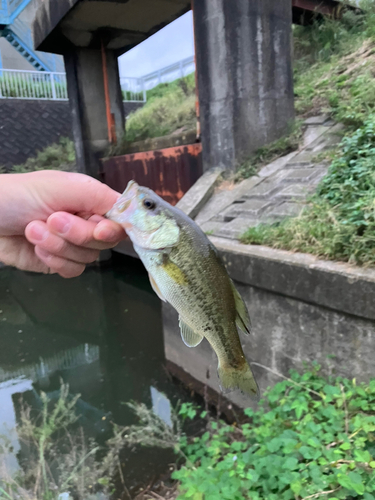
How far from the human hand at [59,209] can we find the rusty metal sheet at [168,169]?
4.45 m

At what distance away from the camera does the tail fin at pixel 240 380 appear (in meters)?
1.34

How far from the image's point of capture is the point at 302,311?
3.05m

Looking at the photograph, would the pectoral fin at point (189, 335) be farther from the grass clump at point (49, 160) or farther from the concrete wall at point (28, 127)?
the concrete wall at point (28, 127)

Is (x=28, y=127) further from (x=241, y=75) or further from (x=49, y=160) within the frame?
(x=241, y=75)

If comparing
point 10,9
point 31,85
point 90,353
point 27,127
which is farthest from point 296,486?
point 10,9

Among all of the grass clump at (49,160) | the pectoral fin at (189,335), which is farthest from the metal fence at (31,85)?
the pectoral fin at (189,335)

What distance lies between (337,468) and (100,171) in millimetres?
8477

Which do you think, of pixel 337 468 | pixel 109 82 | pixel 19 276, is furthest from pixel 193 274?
pixel 19 276

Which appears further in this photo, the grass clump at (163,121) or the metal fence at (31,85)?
the metal fence at (31,85)

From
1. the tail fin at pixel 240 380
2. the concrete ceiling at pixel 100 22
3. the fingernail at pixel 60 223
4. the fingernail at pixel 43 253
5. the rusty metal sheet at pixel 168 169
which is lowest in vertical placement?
the tail fin at pixel 240 380

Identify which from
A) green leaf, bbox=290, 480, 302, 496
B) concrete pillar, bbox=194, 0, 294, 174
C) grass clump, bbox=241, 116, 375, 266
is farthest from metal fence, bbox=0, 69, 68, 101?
green leaf, bbox=290, 480, 302, 496

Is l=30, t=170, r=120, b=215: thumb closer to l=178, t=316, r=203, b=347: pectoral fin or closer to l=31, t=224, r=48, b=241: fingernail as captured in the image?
l=31, t=224, r=48, b=241: fingernail

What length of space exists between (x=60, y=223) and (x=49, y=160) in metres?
13.2

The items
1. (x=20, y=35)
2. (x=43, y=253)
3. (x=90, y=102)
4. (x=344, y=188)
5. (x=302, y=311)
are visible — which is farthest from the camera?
(x=20, y=35)
